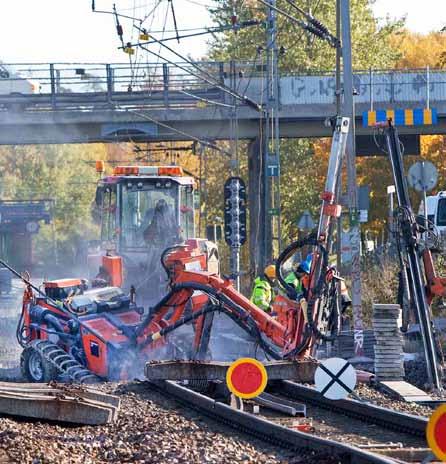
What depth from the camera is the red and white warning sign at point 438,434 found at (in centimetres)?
792

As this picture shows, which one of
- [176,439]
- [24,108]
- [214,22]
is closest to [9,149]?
[214,22]

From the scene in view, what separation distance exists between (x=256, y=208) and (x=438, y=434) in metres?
34.1

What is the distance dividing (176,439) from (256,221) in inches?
1203

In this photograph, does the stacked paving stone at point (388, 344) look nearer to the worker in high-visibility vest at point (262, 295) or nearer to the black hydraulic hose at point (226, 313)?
the black hydraulic hose at point (226, 313)

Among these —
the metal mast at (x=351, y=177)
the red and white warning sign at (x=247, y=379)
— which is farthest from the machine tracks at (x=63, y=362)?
the metal mast at (x=351, y=177)

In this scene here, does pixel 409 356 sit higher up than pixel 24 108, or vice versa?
pixel 24 108

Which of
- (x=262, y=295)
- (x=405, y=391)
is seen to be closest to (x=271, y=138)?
(x=262, y=295)

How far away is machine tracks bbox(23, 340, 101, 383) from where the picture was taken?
16297 mm

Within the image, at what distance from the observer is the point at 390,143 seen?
16.8m

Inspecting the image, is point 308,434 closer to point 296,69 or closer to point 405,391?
point 405,391

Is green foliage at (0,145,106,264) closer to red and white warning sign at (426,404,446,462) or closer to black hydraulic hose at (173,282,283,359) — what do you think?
black hydraulic hose at (173,282,283,359)

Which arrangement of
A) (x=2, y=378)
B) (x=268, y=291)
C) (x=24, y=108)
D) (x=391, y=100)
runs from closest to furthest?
(x=2, y=378), (x=268, y=291), (x=391, y=100), (x=24, y=108)

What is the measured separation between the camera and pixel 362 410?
12422mm

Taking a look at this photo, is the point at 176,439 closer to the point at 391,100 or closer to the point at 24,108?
the point at 391,100
